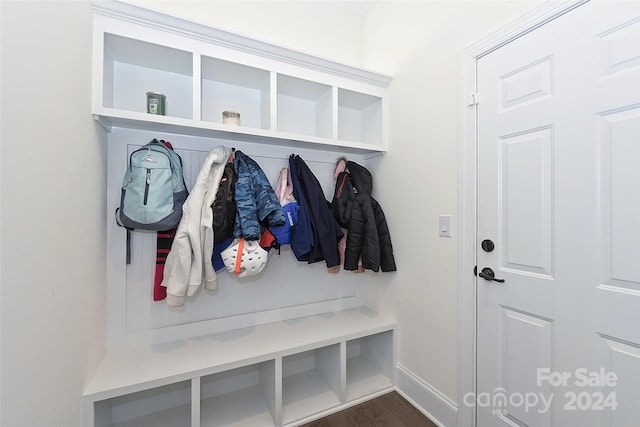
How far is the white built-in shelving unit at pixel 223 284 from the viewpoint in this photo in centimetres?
135

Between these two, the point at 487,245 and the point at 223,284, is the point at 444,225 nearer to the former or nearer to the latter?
the point at 487,245

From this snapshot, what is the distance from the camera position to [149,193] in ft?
4.31

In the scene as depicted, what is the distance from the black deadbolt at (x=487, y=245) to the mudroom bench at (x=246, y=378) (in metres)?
0.90

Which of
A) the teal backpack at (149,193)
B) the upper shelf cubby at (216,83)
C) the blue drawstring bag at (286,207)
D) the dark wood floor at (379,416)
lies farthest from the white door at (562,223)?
the teal backpack at (149,193)

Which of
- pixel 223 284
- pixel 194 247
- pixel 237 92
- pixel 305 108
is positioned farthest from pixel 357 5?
pixel 223 284

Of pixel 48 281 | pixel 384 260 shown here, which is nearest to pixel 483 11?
pixel 384 260

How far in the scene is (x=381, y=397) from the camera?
181 cm

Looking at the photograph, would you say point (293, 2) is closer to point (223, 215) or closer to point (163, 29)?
point (163, 29)

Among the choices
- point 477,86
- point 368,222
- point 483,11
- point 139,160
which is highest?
point 483,11

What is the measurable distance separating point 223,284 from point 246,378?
0.69 metres

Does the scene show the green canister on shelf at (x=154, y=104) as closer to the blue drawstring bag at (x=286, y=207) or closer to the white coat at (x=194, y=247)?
the white coat at (x=194, y=247)

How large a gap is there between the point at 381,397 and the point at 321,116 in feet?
6.79

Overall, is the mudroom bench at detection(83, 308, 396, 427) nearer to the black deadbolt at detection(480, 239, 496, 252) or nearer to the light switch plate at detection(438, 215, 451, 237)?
the light switch plate at detection(438, 215, 451, 237)

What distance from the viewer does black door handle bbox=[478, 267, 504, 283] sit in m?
1.31
